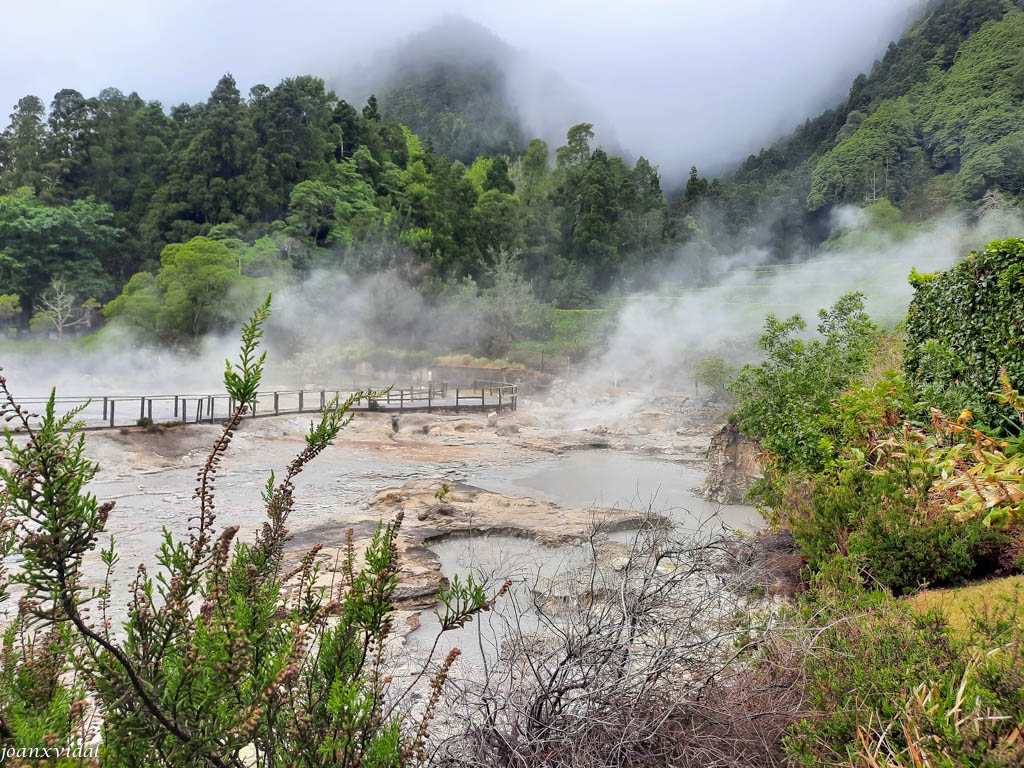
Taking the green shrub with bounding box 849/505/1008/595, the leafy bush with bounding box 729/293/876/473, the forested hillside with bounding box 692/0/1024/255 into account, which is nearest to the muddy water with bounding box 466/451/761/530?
the leafy bush with bounding box 729/293/876/473

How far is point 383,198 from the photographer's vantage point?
50.3 meters

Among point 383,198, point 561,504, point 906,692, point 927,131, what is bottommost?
point 561,504

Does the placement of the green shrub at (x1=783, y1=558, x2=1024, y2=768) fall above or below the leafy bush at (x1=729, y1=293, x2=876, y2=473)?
below

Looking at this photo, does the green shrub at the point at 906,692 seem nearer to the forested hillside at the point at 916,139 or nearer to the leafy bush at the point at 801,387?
the leafy bush at the point at 801,387

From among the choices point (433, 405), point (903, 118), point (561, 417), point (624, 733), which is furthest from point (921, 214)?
point (624, 733)

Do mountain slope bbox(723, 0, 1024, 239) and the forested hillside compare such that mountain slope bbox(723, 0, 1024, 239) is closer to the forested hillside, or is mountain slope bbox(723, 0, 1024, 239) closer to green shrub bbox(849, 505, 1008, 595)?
the forested hillside

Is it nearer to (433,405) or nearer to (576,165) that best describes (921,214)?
(576,165)

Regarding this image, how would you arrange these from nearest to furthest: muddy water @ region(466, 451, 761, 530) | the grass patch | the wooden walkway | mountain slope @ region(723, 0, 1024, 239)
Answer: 1. the grass patch
2. muddy water @ region(466, 451, 761, 530)
3. the wooden walkway
4. mountain slope @ region(723, 0, 1024, 239)

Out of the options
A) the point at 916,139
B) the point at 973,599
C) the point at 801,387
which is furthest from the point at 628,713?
the point at 916,139

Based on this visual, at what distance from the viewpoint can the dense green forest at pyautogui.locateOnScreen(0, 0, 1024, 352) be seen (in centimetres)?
3669

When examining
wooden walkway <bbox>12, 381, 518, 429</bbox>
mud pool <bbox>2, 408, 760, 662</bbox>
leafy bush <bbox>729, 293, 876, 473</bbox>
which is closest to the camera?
leafy bush <bbox>729, 293, 876, 473</bbox>

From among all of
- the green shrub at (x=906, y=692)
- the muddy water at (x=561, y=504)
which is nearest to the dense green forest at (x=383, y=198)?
the muddy water at (x=561, y=504)

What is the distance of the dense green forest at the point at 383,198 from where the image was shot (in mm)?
36688

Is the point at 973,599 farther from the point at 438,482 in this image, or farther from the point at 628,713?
the point at 438,482
